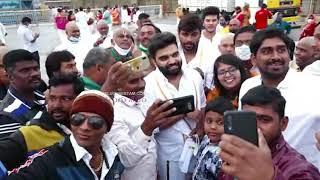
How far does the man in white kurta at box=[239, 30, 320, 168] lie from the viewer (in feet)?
8.73

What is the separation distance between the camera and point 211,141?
9.36 ft

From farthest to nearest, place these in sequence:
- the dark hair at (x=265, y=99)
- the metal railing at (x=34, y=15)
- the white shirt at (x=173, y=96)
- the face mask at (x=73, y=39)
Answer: the metal railing at (x=34, y=15)
the face mask at (x=73, y=39)
the white shirt at (x=173, y=96)
the dark hair at (x=265, y=99)

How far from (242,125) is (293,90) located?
1.79 meters

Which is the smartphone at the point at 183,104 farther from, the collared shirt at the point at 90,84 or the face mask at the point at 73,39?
the face mask at the point at 73,39

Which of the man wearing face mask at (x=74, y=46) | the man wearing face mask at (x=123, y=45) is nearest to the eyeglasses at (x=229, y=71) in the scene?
the man wearing face mask at (x=123, y=45)

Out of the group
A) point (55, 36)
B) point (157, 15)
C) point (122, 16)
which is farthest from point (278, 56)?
point (157, 15)

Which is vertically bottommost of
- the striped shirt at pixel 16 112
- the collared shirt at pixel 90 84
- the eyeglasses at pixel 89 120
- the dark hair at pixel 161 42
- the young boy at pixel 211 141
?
the young boy at pixel 211 141

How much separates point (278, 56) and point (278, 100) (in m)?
0.94

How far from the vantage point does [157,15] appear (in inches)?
1336

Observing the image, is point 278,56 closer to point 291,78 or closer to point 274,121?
point 291,78

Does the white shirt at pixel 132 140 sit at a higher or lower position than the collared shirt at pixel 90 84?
lower

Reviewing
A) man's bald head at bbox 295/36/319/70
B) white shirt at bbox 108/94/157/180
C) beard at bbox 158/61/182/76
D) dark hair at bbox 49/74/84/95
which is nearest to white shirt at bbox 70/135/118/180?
white shirt at bbox 108/94/157/180

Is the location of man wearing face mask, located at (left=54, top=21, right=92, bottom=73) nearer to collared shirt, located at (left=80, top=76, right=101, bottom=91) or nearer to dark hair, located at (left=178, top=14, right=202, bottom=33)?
dark hair, located at (left=178, top=14, right=202, bottom=33)

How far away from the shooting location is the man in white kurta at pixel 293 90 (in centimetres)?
266
